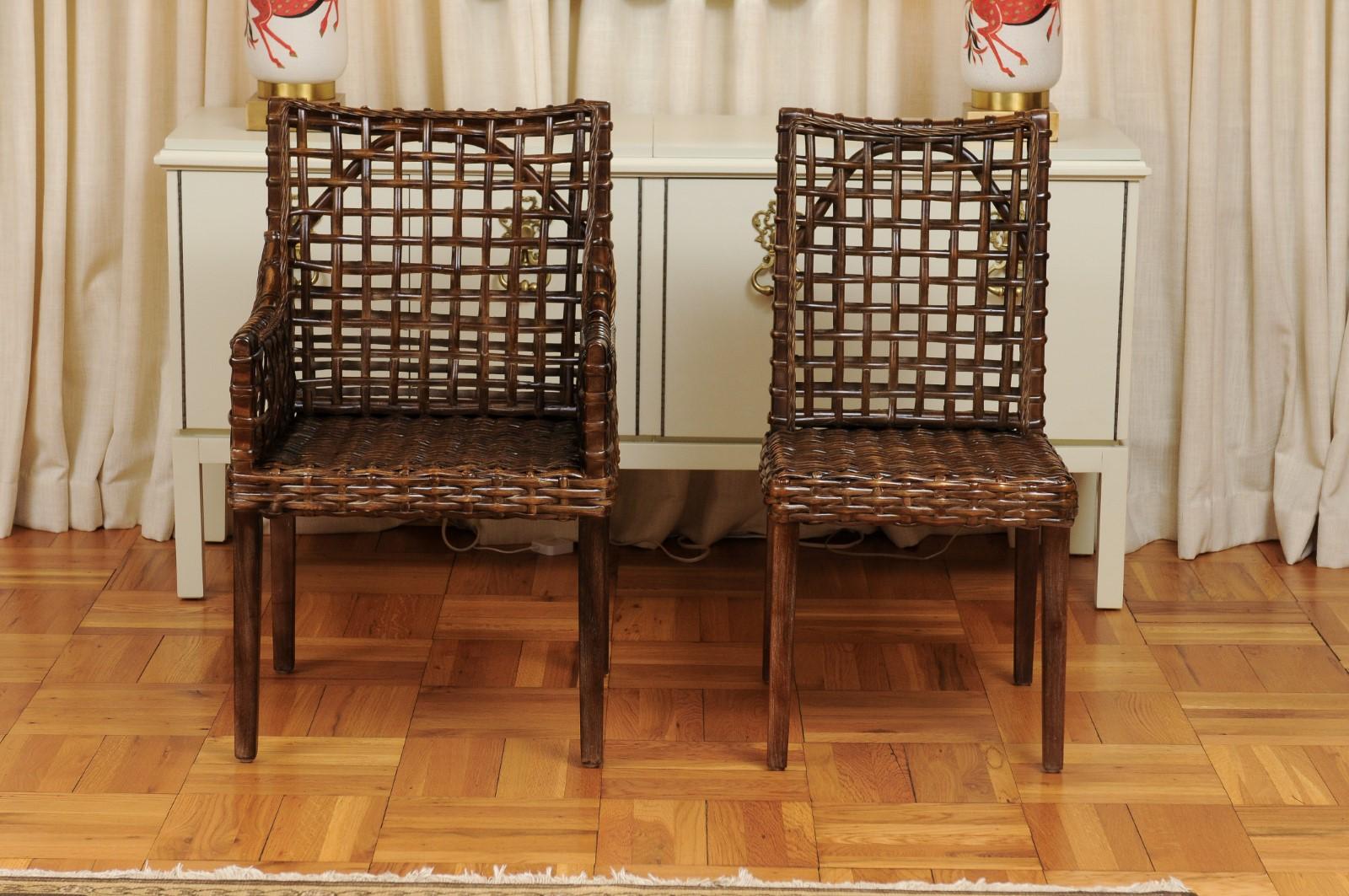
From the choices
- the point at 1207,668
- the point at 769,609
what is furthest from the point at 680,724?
the point at 1207,668

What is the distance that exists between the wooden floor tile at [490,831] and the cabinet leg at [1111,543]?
112 cm

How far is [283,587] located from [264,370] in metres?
0.46

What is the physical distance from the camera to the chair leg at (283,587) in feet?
8.03

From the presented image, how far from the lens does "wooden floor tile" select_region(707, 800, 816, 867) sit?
1984mm

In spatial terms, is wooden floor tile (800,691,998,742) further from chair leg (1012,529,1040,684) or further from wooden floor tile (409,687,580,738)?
wooden floor tile (409,687,580,738)

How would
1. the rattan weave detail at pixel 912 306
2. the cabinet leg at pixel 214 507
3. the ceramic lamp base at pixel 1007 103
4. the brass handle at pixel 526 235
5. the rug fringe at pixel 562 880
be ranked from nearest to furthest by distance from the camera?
the rug fringe at pixel 562 880, the rattan weave detail at pixel 912 306, the brass handle at pixel 526 235, the ceramic lamp base at pixel 1007 103, the cabinet leg at pixel 214 507

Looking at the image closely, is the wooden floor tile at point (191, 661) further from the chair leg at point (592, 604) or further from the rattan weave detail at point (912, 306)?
the rattan weave detail at point (912, 306)

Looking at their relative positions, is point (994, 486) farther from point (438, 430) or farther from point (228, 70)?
point (228, 70)

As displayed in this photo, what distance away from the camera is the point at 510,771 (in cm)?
219

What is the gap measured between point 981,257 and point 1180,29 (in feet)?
3.02

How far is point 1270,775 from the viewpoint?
220 centimetres

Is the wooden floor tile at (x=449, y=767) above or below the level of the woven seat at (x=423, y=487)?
below

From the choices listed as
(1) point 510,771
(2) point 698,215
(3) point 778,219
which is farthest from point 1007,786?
(2) point 698,215

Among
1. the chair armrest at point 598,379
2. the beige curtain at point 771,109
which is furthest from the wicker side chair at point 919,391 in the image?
the beige curtain at point 771,109
